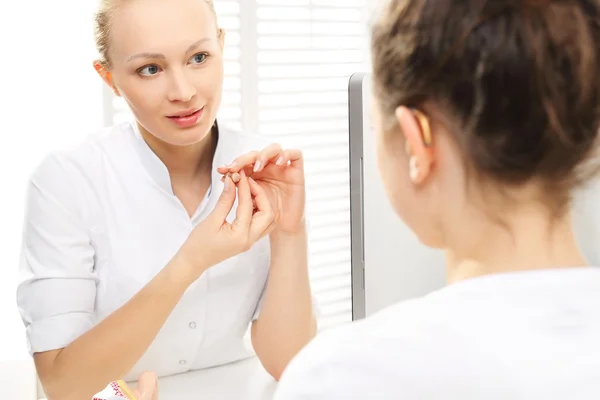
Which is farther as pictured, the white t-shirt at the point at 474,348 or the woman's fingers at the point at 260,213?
the woman's fingers at the point at 260,213

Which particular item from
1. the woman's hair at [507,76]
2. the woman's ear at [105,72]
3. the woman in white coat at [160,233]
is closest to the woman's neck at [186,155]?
the woman in white coat at [160,233]

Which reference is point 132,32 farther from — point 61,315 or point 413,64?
point 413,64

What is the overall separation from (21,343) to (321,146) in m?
1.08

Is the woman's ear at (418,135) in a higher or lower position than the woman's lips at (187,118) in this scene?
higher

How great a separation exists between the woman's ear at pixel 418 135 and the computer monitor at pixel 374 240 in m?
Answer: 0.46

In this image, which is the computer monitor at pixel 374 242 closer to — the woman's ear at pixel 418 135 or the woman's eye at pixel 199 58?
the woman's eye at pixel 199 58

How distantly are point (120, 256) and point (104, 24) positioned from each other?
368 millimetres

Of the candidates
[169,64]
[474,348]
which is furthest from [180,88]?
[474,348]

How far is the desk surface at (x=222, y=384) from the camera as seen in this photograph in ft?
3.76

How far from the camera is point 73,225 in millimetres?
1269

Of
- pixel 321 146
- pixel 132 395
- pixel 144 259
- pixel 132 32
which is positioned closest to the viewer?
pixel 132 395

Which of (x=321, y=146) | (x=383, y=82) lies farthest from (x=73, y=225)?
(x=321, y=146)

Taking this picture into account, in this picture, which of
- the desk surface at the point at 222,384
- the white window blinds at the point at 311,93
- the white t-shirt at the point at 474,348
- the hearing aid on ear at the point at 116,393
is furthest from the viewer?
the white window blinds at the point at 311,93

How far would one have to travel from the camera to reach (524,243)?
0.57 m
